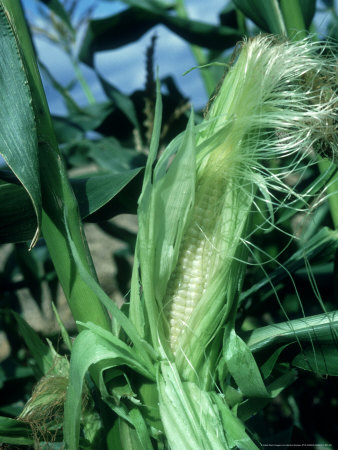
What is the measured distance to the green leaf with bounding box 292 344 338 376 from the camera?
642 millimetres

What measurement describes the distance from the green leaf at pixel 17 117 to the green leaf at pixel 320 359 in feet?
1.24

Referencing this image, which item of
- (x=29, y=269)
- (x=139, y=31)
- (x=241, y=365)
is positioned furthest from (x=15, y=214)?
(x=139, y=31)

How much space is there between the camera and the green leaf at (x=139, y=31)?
133 cm

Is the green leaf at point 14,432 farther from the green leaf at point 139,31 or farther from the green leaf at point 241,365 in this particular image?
the green leaf at point 139,31

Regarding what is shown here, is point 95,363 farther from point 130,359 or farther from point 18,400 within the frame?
point 18,400

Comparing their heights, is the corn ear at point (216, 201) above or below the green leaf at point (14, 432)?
above

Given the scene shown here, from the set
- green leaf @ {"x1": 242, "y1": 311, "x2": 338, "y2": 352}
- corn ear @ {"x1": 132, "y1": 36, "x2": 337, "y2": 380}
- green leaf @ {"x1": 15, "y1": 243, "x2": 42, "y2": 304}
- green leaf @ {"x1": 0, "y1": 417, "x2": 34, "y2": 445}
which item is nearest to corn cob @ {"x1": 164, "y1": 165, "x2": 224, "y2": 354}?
corn ear @ {"x1": 132, "y1": 36, "x2": 337, "y2": 380}

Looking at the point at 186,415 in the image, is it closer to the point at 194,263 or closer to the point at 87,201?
the point at 194,263

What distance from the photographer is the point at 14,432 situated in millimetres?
627

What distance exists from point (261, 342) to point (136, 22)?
1061mm

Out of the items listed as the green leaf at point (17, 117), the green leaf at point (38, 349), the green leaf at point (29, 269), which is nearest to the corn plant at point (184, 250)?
the green leaf at point (17, 117)

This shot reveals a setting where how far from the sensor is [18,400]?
132 centimetres

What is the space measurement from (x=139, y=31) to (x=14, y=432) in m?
1.14

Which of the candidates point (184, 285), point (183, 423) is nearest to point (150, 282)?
point (184, 285)
